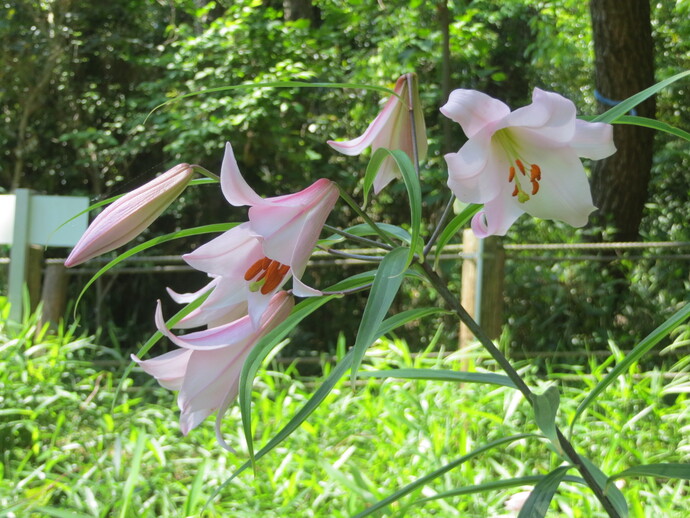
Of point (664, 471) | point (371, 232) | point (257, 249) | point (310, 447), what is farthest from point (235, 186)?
point (310, 447)

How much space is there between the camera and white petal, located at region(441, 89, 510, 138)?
19.6 inches

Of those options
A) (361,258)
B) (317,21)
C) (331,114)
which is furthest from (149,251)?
(361,258)

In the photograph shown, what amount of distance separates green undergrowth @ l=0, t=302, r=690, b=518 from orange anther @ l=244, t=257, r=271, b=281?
102 cm

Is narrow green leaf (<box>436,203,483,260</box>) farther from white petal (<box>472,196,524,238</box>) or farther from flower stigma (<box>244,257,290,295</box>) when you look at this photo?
flower stigma (<box>244,257,290,295</box>)

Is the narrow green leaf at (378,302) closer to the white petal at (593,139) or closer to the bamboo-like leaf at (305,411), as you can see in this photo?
the bamboo-like leaf at (305,411)

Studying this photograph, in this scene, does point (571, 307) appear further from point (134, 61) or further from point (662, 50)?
point (134, 61)

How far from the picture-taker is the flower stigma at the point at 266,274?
54 cm

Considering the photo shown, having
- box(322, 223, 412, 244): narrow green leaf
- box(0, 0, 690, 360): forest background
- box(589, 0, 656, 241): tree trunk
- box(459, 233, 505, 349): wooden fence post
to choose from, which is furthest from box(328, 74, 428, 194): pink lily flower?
box(0, 0, 690, 360): forest background

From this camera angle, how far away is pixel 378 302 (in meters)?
0.48

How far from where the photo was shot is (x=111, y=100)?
512 cm

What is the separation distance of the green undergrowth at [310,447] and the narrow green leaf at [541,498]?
920 millimetres

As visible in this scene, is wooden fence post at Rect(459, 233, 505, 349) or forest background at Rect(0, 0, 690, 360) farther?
forest background at Rect(0, 0, 690, 360)

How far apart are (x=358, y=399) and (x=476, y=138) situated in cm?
179

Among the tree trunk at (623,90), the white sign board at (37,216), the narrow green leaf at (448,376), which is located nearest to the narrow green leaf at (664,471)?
the narrow green leaf at (448,376)
